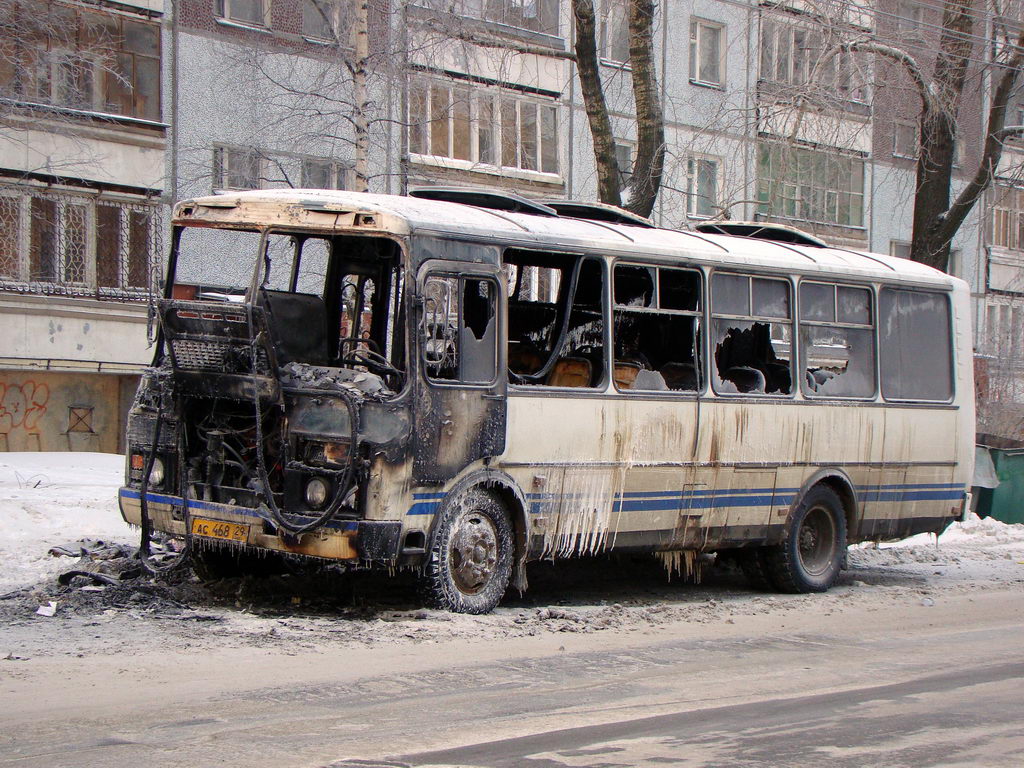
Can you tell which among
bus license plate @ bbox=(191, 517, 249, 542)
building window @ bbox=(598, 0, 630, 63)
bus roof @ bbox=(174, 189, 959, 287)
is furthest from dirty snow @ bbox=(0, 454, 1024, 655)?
building window @ bbox=(598, 0, 630, 63)

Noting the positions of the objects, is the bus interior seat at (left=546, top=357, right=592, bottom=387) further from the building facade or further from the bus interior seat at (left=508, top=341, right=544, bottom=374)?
the building facade

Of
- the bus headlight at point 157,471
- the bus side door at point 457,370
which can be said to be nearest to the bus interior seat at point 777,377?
the bus side door at point 457,370

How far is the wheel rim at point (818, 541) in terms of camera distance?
12500 millimetres

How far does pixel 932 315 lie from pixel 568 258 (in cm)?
486

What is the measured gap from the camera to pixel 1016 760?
604 cm

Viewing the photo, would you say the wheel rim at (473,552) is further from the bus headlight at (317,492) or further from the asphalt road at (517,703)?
the bus headlight at (317,492)

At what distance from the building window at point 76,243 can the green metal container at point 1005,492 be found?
13.5m

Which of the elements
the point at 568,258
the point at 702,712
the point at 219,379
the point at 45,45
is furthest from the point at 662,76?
the point at 702,712

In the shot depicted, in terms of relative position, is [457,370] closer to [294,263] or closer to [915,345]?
[294,263]

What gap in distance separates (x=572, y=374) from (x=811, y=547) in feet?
A: 11.5

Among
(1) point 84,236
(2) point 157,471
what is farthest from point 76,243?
(2) point 157,471

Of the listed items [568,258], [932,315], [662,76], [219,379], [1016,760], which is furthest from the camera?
[662,76]

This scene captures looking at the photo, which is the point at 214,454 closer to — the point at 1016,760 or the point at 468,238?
the point at 468,238

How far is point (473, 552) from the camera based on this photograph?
946 cm
